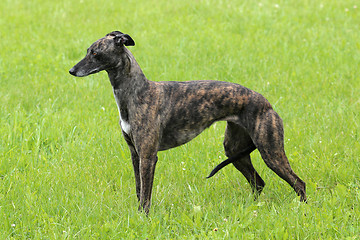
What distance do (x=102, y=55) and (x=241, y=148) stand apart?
1.65m

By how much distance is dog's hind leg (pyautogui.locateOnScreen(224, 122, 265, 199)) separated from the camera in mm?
4809

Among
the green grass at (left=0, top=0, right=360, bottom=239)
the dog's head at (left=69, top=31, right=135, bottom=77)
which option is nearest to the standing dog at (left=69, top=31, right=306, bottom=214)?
the dog's head at (left=69, top=31, right=135, bottom=77)

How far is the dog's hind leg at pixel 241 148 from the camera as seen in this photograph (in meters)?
4.81

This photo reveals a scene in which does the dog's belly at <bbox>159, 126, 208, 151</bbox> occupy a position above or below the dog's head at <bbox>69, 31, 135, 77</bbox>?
below

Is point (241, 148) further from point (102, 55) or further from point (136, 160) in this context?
point (102, 55)

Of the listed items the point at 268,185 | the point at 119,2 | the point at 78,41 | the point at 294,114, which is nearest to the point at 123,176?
the point at 268,185

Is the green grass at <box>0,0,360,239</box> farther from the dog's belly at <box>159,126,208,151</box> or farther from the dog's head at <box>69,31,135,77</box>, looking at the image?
the dog's head at <box>69,31,135,77</box>

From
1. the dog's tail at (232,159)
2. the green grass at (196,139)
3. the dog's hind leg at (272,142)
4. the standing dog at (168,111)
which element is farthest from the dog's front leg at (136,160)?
the dog's hind leg at (272,142)

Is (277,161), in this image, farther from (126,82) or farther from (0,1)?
(0,1)

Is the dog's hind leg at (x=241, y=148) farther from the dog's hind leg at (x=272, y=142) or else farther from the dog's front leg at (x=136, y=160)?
the dog's front leg at (x=136, y=160)

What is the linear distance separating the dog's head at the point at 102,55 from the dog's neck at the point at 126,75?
0.05m

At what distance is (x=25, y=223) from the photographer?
4398 mm

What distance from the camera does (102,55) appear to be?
167 inches

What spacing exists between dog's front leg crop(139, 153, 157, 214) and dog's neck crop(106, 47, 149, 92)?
644mm
